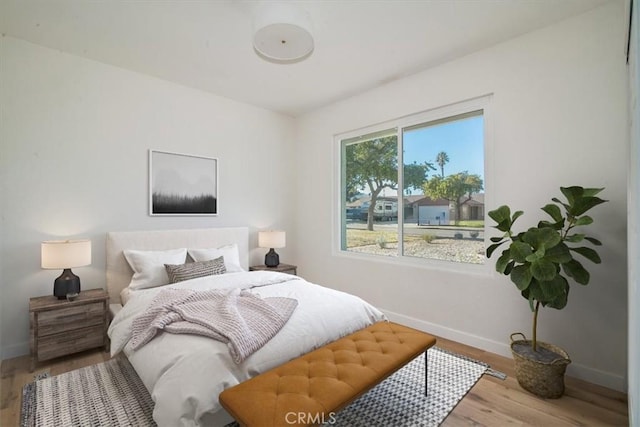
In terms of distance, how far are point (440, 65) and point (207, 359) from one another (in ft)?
10.7

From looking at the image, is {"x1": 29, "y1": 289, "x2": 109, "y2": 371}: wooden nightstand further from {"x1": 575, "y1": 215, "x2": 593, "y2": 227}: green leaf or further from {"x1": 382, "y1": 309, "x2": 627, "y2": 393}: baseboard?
{"x1": 575, "y1": 215, "x2": 593, "y2": 227}: green leaf

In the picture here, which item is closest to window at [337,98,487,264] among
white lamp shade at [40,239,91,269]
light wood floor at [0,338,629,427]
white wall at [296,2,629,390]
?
white wall at [296,2,629,390]

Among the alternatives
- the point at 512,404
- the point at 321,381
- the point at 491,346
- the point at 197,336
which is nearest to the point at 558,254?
the point at 512,404

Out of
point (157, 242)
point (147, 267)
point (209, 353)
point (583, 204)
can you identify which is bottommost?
point (209, 353)

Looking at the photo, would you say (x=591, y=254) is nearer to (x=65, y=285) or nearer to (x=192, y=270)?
(x=192, y=270)

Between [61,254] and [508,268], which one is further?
[61,254]

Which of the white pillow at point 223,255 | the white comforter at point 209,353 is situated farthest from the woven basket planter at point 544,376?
the white pillow at point 223,255

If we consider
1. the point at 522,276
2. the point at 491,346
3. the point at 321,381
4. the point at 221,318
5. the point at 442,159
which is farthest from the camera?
the point at 442,159

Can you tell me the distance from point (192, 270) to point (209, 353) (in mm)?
1484

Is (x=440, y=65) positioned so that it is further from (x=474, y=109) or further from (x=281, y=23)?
(x=281, y=23)

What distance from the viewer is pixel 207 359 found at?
60.7 inches

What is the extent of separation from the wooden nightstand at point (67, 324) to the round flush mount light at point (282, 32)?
2540mm

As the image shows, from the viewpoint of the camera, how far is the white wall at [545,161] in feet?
6.90

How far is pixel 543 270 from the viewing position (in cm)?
192
